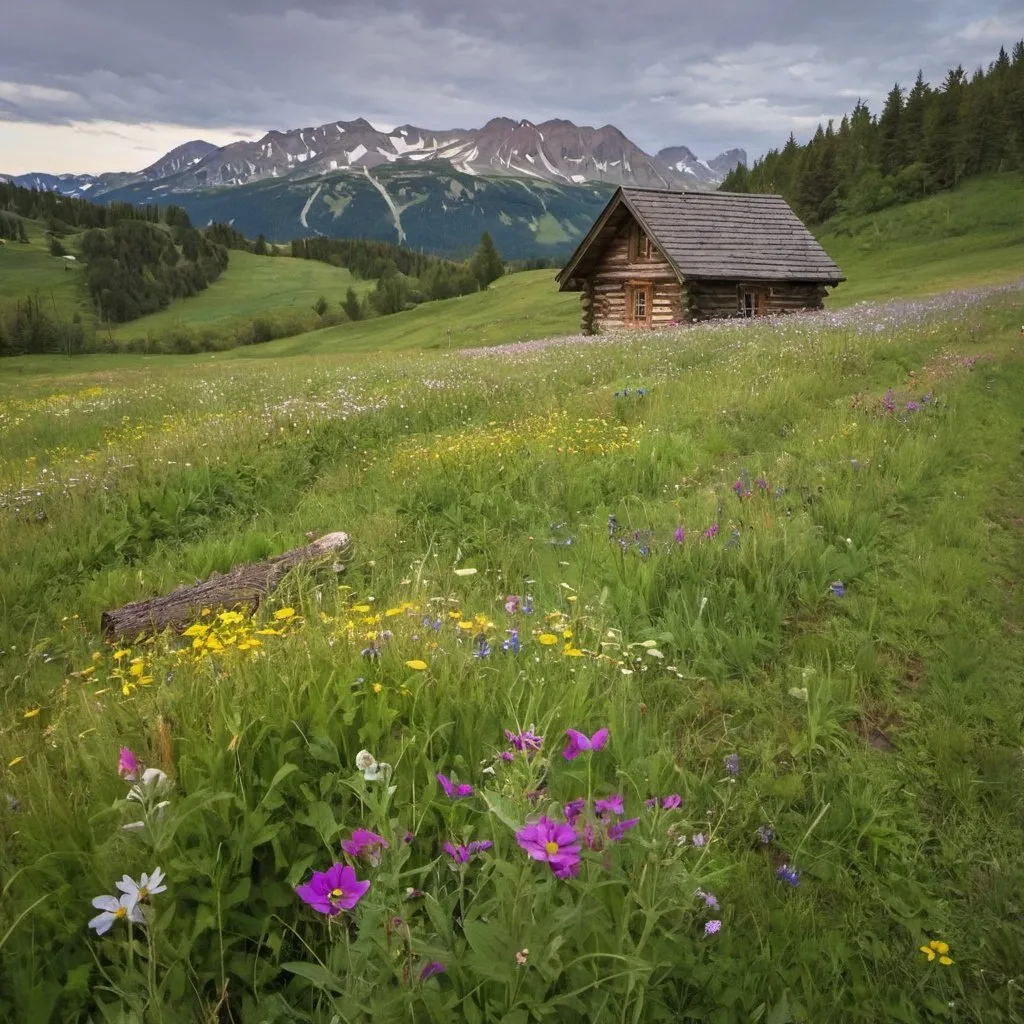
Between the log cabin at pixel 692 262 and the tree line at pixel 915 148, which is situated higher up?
the tree line at pixel 915 148

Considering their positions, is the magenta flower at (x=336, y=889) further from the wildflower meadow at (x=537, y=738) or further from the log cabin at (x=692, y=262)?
the log cabin at (x=692, y=262)

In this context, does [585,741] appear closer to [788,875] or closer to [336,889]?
[336,889]

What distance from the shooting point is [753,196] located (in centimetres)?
3428

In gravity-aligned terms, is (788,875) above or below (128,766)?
below

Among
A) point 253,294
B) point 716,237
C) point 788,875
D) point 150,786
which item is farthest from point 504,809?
point 253,294

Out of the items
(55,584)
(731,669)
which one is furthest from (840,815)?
(55,584)

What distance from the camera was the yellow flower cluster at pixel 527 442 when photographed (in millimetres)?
8233

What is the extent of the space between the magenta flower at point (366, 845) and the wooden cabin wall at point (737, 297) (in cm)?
2973

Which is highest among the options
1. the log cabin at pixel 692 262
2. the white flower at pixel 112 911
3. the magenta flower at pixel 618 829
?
the log cabin at pixel 692 262

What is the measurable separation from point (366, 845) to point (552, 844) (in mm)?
479

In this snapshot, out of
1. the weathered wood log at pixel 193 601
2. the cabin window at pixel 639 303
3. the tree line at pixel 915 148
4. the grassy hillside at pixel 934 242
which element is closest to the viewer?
the weathered wood log at pixel 193 601

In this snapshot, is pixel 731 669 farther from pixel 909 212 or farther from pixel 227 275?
pixel 227 275

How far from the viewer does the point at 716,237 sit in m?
30.4

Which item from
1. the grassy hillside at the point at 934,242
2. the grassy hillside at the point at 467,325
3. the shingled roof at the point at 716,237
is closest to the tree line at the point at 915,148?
the grassy hillside at the point at 934,242
